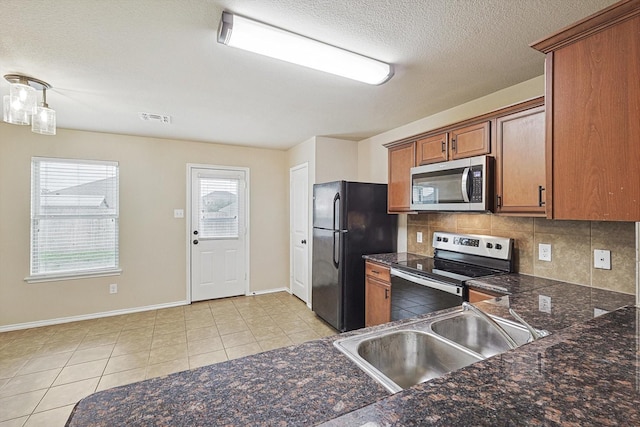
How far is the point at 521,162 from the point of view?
81.1 inches

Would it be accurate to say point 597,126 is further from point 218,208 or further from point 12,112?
point 218,208

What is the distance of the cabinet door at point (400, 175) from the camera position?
9.75ft

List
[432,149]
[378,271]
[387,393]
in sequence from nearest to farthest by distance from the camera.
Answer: [387,393]
[432,149]
[378,271]

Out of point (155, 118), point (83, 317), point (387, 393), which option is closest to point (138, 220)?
point (83, 317)

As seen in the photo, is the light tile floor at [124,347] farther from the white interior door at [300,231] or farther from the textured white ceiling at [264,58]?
the textured white ceiling at [264,58]

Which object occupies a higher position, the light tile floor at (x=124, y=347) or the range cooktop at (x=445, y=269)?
the range cooktop at (x=445, y=269)

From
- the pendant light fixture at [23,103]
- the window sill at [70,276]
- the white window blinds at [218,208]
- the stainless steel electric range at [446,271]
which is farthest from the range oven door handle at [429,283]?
the window sill at [70,276]

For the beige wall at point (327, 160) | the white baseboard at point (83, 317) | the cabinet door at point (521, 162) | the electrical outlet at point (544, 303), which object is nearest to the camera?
the electrical outlet at point (544, 303)

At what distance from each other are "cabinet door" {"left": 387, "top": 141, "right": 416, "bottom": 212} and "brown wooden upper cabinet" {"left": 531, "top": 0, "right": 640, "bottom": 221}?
1.55 meters

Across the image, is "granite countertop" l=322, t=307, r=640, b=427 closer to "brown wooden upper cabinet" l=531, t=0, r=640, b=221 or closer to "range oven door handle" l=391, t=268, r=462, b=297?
"brown wooden upper cabinet" l=531, t=0, r=640, b=221

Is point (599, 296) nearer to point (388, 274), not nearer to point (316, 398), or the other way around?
point (388, 274)

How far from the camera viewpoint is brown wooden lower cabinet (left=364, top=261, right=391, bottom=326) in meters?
2.89

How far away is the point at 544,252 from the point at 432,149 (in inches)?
46.9

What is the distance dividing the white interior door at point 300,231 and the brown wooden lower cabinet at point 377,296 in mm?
1270
